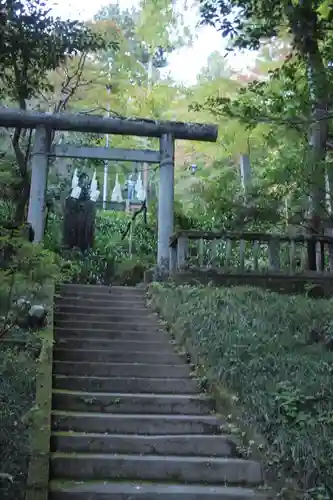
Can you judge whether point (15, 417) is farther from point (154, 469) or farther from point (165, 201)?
point (165, 201)

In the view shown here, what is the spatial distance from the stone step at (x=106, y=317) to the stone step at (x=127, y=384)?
2.16 m

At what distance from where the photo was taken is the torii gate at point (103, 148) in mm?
11320

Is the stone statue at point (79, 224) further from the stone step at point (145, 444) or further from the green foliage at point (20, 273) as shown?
the green foliage at point (20, 273)

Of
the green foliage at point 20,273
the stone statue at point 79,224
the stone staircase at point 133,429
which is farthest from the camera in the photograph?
the stone statue at point 79,224

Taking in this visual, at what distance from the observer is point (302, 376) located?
17.7 ft

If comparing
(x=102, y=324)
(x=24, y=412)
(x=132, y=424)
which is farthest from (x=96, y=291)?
(x=24, y=412)

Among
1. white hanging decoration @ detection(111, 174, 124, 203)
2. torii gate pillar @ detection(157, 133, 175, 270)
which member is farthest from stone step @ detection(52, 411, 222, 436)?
white hanging decoration @ detection(111, 174, 124, 203)

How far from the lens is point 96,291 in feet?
33.9

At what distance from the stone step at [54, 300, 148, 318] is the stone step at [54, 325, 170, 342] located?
0.86 m

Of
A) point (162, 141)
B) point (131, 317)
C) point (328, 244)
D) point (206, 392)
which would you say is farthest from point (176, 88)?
point (206, 392)

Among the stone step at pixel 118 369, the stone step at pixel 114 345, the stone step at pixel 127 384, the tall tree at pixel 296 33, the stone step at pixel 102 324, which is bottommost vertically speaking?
the stone step at pixel 127 384

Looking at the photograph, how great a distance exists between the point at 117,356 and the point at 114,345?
1.31 feet

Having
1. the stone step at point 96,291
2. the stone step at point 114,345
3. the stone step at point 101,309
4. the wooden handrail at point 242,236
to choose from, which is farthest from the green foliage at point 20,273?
Answer: the wooden handrail at point 242,236

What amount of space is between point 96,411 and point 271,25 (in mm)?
6559
